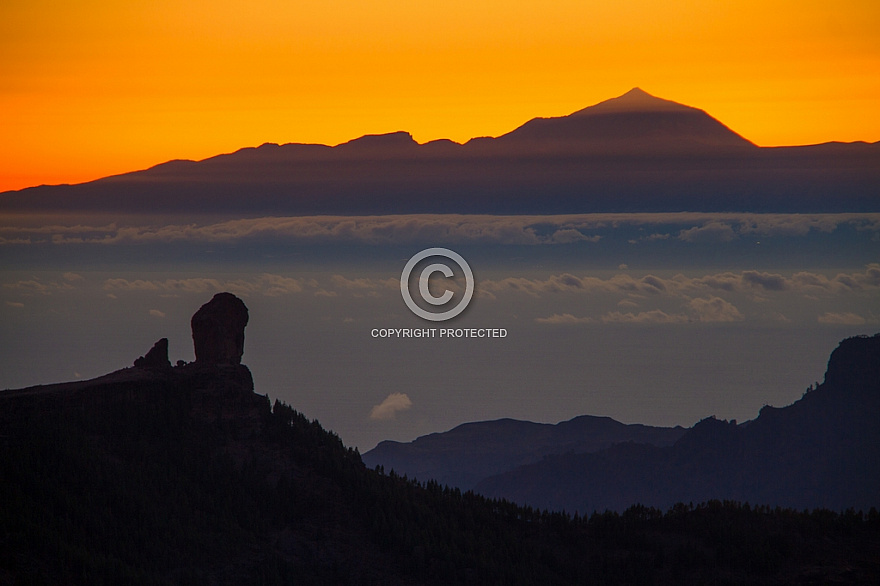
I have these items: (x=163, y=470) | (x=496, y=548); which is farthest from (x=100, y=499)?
(x=496, y=548)

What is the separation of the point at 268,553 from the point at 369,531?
17490 millimetres

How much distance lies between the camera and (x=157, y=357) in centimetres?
17488

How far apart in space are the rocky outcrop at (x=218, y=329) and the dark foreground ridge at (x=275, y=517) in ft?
3.07

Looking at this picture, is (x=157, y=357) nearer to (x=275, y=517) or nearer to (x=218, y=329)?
(x=218, y=329)

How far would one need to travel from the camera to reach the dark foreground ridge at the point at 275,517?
15500 cm

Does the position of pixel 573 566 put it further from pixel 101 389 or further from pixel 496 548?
pixel 101 389

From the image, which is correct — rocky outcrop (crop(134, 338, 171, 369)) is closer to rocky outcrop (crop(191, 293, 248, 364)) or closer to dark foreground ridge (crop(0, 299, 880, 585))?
dark foreground ridge (crop(0, 299, 880, 585))

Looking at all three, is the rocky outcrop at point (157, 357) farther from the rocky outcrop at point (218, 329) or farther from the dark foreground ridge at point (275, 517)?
the rocky outcrop at point (218, 329)

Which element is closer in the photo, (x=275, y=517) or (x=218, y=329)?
(x=275, y=517)

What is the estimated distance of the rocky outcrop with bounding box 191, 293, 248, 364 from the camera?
17450 centimetres

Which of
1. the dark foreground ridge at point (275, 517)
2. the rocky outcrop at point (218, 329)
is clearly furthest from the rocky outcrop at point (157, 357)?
the rocky outcrop at point (218, 329)

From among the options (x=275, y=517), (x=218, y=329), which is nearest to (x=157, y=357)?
(x=218, y=329)

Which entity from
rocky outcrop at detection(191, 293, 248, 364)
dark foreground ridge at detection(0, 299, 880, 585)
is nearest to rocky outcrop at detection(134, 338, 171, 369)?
dark foreground ridge at detection(0, 299, 880, 585)

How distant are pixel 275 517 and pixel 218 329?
27864 millimetres
